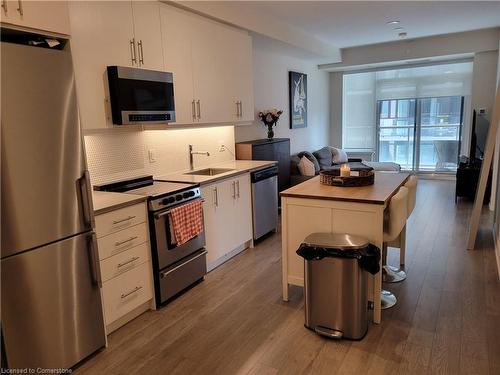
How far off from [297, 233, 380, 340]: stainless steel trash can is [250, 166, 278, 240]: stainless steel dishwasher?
1755 mm

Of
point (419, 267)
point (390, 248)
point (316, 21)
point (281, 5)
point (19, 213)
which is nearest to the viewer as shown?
point (19, 213)

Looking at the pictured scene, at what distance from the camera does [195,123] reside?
146 inches

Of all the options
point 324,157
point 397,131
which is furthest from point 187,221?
point 397,131

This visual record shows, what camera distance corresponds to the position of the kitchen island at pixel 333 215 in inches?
101

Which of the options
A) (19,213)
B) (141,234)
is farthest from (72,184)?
(141,234)

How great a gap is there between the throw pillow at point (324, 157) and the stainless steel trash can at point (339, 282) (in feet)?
15.0

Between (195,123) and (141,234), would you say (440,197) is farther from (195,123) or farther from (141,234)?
(141,234)

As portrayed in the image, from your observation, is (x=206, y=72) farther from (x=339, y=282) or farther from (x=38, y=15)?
(x=339, y=282)

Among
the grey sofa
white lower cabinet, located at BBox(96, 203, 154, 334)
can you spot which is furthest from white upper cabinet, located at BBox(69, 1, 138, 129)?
the grey sofa

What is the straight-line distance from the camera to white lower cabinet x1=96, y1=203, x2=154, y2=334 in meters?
2.50

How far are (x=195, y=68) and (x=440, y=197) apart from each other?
4786mm

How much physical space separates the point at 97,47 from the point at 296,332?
2496 mm

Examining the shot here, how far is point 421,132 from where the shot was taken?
8031 millimetres

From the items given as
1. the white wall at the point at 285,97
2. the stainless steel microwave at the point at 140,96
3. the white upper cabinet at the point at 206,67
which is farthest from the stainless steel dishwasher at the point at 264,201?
the stainless steel microwave at the point at 140,96
